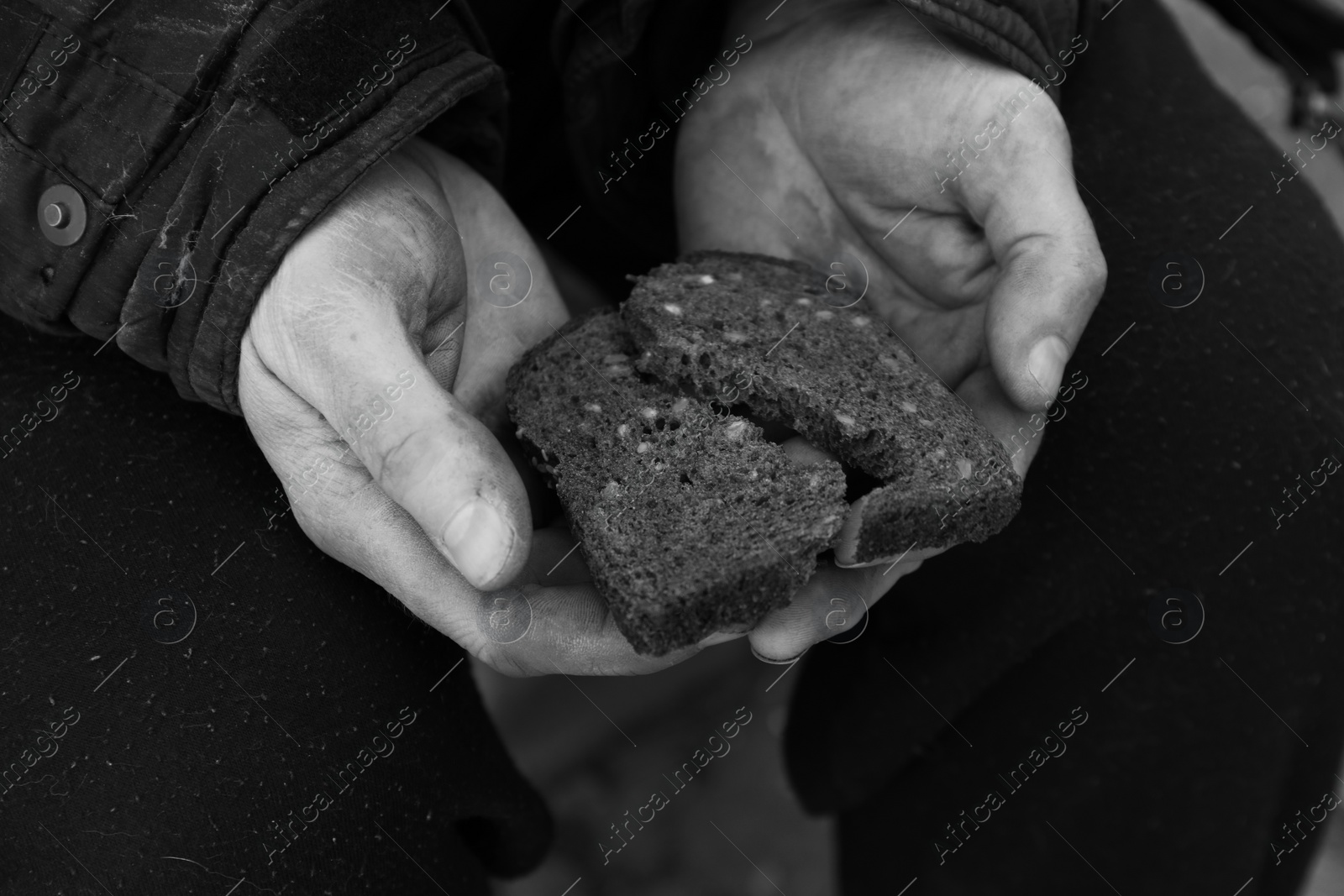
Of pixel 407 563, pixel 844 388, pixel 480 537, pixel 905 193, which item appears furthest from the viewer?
pixel 905 193

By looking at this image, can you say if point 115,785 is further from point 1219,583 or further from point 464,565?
point 1219,583

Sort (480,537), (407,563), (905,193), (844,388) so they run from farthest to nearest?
1. (905,193)
2. (844,388)
3. (407,563)
4. (480,537)

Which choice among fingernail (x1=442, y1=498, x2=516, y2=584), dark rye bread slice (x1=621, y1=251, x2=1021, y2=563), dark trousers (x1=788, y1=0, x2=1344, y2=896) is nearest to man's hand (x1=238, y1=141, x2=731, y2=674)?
fingernail (x1=442, y1=498, x2=516, y2=584)

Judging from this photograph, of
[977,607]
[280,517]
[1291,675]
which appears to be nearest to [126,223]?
[280,517]

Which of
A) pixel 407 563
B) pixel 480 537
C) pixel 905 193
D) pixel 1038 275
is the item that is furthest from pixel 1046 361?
pixel 407 563

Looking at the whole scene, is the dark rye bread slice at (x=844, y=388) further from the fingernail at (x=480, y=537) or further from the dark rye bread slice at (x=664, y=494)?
the fingernail at (x=480, y=537)

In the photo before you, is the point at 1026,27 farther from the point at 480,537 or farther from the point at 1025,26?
the point at 480,537
